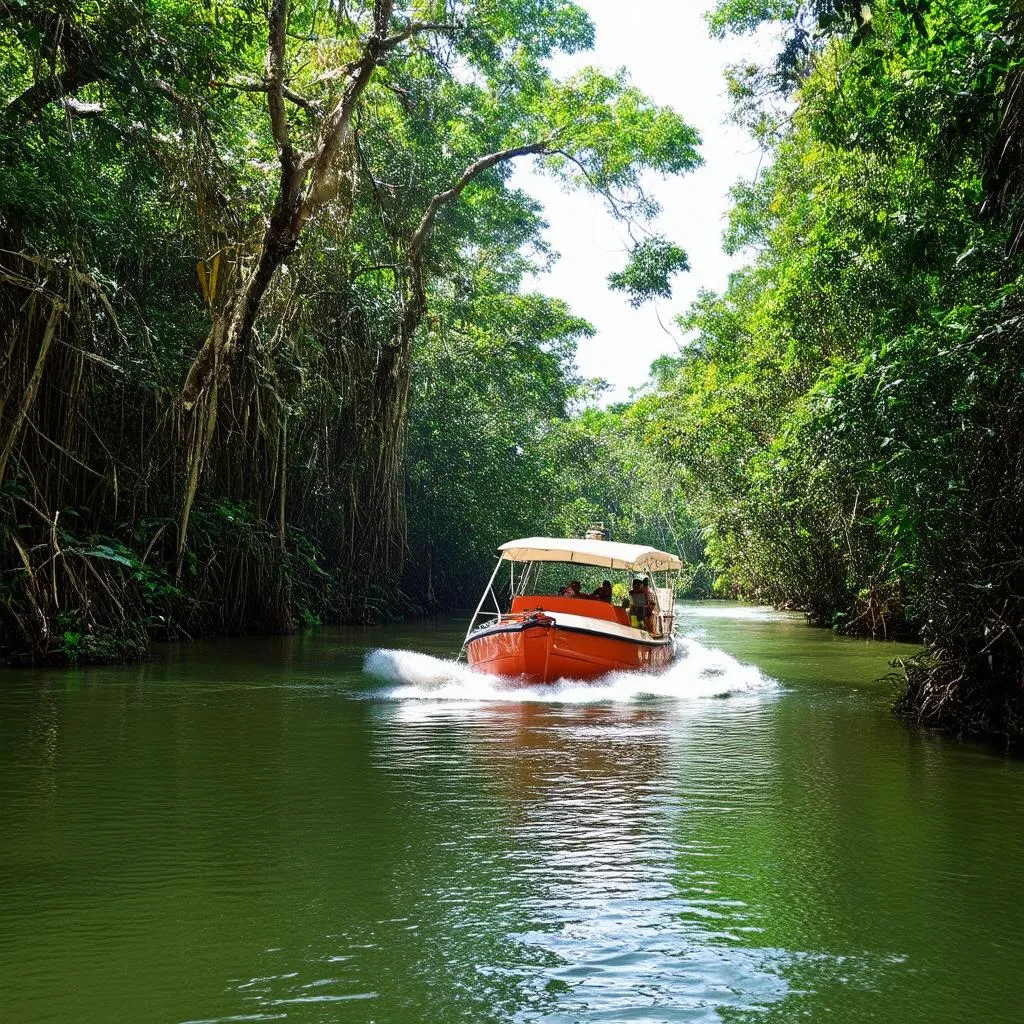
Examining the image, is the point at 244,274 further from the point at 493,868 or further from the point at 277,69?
the point at 493,868

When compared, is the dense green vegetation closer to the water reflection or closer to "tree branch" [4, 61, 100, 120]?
"tree branch" [4, 61, 100, 120]

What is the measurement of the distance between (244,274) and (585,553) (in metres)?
5.70

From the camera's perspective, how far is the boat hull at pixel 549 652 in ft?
41.5

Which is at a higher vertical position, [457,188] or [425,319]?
[457,188]

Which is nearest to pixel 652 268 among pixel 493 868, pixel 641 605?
pixel 641 605

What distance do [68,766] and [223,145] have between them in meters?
10.0

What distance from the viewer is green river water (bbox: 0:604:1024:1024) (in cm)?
387

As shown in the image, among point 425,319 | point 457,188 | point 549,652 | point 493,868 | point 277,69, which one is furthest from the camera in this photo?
point 425,319

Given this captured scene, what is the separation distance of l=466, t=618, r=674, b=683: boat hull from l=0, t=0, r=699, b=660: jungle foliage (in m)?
4.34

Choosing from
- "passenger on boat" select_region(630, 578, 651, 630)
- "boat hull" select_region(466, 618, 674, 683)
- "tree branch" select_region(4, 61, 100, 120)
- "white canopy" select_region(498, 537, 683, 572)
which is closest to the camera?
"tree branch" select_region(4, 61, 100, 120)

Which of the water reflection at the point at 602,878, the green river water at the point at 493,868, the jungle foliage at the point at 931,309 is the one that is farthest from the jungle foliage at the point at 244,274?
the water reflection at the point at 602,878

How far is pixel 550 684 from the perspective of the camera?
12.7m

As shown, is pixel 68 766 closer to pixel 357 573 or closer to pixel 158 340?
pixel 158 340

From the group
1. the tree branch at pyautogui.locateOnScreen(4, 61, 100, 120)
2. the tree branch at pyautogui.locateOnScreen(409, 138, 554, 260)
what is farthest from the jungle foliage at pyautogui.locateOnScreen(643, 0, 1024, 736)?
the tree branch at pyautogui.locateOnScreen(4, 61, 100, 120)
